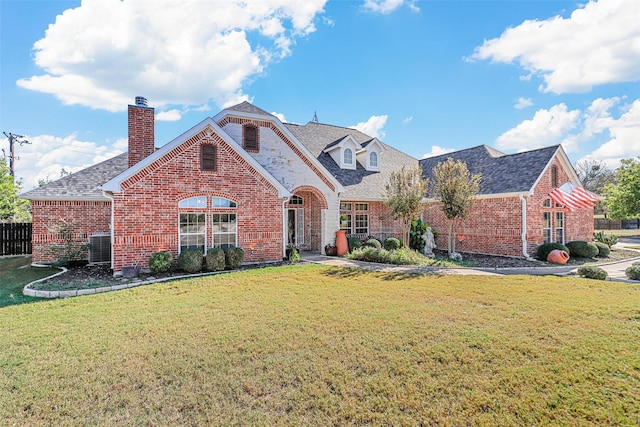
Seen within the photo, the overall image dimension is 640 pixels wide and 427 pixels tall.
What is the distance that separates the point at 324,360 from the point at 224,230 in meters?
8.94

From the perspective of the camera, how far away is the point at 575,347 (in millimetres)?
4961

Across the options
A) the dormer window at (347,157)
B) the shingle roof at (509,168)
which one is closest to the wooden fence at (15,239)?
the dormer window at (347,157)

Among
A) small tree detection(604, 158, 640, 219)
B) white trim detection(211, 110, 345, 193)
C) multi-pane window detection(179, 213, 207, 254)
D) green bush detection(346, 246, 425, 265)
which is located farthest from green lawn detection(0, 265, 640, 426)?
small tree detection(604, 158, 640, 219)

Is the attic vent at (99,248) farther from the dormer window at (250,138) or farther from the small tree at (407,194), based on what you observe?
the small tree at (407,194)

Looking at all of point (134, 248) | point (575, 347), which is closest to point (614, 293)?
point (575, 347)

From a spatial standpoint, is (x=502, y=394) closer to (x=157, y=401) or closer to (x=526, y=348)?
(x=526, y=348)

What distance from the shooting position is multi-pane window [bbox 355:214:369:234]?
19.1 m

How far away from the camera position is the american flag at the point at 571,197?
15.9m

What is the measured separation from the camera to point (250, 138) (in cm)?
1548

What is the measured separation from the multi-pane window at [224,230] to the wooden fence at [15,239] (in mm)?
12229

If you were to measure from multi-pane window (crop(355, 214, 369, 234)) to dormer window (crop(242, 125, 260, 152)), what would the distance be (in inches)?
293

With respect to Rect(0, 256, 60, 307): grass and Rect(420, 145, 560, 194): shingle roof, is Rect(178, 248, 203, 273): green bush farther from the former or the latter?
Rect(420, 145, 560, 194): shingle roof

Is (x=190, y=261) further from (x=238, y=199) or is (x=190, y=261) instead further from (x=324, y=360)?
(x=324, y=360)

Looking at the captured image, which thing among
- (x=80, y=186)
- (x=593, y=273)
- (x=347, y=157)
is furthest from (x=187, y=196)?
(x=593, y=273)
